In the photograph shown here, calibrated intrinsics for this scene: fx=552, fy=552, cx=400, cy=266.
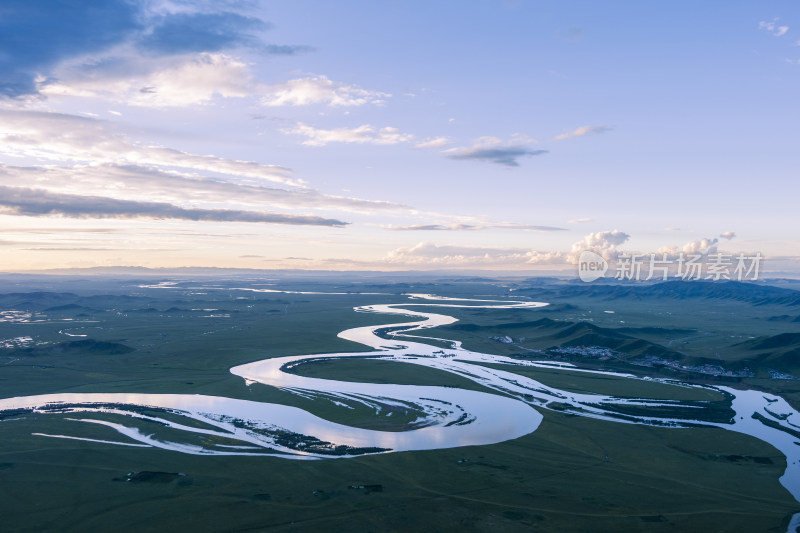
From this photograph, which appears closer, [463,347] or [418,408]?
[418,408]

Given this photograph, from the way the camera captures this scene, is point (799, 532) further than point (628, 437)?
No

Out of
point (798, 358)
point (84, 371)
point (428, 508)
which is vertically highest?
point (798, 358)

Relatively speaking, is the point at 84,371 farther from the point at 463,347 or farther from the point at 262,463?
the point at 463,347

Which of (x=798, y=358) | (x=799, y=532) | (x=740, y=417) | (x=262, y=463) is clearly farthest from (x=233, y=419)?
(x=798, y=358)

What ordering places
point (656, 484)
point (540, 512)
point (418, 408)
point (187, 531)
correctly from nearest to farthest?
point (187, 531)
point (540, 512)
point (656, 484)
point (418, 408)

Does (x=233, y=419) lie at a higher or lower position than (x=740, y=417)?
lower

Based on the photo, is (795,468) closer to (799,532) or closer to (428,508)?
(799,532)

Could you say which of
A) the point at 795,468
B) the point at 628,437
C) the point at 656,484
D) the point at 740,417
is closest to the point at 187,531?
the point at 656,484

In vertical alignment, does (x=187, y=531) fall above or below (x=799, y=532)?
below

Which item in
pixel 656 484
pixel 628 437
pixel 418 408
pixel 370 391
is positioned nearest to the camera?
pixel 656 484
